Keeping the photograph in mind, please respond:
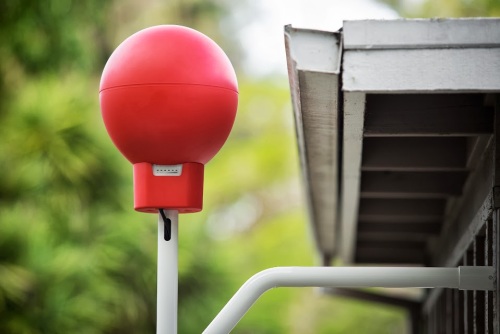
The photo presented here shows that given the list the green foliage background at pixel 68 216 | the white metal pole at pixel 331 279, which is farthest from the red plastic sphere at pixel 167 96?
the green foliage background at pixel 68 216

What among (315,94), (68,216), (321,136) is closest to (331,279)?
(321,136)

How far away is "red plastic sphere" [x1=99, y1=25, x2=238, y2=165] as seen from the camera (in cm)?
226

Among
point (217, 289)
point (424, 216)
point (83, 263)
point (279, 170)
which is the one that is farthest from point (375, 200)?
point (279, 170)

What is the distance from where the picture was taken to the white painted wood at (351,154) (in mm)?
2033

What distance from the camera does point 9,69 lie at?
1179cm

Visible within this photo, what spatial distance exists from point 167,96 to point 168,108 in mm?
30

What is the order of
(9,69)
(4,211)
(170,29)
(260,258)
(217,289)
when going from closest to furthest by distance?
(170,29)
(4,211)
(217,289)
(9,69)
(260,258)

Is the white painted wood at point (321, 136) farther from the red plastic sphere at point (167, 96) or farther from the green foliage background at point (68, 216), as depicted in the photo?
the green foliage background at point (68, 216)

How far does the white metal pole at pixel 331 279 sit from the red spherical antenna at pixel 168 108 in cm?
26

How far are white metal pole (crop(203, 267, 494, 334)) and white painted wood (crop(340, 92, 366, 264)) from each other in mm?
338

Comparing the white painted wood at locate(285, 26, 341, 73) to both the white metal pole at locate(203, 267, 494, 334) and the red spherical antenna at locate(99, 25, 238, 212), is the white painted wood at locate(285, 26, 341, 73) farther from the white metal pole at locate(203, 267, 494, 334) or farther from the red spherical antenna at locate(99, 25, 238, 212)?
the white metal pole at locate(203, 267, 494, 334)

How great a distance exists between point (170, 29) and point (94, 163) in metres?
7.71

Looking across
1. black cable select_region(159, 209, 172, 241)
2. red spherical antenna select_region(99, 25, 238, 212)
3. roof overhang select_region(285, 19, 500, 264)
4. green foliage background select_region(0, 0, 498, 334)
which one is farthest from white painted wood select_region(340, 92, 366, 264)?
green foliage background select_region(0, 0, 498, 334)

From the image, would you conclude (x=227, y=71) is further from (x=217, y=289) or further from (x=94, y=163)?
(x=217, y=289)
